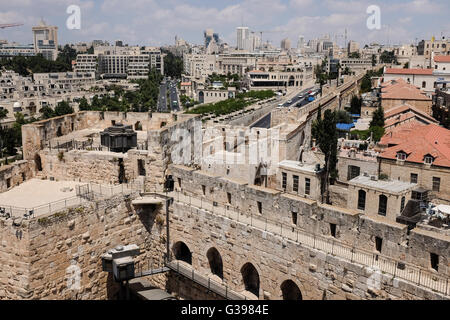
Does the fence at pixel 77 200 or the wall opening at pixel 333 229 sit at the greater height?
the fence at pixel 77 200

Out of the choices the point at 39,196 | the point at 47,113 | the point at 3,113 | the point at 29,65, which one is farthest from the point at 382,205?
the point at 29,65

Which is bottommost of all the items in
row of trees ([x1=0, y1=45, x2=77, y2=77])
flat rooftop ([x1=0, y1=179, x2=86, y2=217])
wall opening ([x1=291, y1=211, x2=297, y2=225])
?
wall opening ([x1=291, y1=211, x2=297, y2=225])

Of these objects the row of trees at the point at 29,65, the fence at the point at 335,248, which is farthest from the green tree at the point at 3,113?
the fence at the point at 335,248

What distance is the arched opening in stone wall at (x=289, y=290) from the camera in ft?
49.1

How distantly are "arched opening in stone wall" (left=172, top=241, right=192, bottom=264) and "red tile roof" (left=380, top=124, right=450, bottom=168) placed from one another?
55.7ft

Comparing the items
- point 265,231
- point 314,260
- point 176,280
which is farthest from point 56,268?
point 314,260

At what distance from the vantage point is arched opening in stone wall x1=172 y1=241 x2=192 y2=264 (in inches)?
700

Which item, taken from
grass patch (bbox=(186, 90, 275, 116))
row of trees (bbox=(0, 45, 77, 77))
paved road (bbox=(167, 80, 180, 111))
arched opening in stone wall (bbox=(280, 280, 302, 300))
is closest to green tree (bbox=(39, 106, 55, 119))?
paved road (bbox=(167, 80, 180, 111))

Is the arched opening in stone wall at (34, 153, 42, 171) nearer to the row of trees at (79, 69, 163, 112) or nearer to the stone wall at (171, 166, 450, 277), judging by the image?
the stone wall at (171, 166, 450, 277)

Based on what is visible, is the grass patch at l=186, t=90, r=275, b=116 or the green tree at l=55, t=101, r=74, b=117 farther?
the green tree at l=55, t=101, r=74, b=117

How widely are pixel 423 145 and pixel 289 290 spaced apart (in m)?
18.2

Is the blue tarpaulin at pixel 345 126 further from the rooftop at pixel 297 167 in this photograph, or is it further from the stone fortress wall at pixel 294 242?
the stone fortress wall at pixel 294 242

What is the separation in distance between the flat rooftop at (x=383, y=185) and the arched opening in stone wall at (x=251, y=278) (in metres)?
8.86
